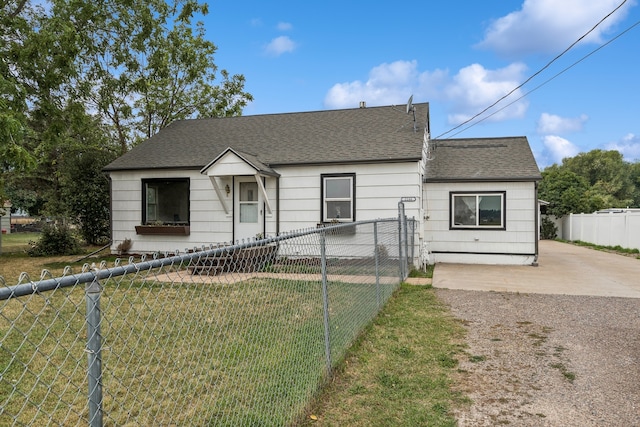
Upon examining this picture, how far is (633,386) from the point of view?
3.91 m

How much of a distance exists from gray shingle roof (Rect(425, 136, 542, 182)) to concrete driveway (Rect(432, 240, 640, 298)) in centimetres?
258

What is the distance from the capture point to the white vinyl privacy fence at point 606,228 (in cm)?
1559

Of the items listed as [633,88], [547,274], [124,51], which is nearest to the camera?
[547,274]

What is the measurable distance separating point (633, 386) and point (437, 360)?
1779mm

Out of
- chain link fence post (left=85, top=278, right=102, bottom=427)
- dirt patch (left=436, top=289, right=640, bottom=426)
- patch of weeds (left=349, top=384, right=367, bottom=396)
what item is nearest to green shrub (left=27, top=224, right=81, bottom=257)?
dirt patch (left=436, top=289, right=640, bottom=426)

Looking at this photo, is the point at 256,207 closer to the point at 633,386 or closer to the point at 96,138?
the point at 633,386

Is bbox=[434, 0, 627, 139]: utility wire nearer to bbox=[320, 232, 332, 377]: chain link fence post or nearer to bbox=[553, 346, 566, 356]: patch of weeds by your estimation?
bbox=[553, 346, 566, 356]: patch of weeds

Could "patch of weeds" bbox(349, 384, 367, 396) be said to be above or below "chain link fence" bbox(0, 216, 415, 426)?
below

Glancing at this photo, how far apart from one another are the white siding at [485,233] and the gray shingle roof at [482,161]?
0.26 m

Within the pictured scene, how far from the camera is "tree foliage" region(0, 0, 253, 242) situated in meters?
11.4

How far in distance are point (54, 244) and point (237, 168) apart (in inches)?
322

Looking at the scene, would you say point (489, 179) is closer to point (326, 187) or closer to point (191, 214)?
point (326, 187)

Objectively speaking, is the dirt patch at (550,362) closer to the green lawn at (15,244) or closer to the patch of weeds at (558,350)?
the patch of weeds at (558,350)

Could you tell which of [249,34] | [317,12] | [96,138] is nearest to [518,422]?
[317,12]
